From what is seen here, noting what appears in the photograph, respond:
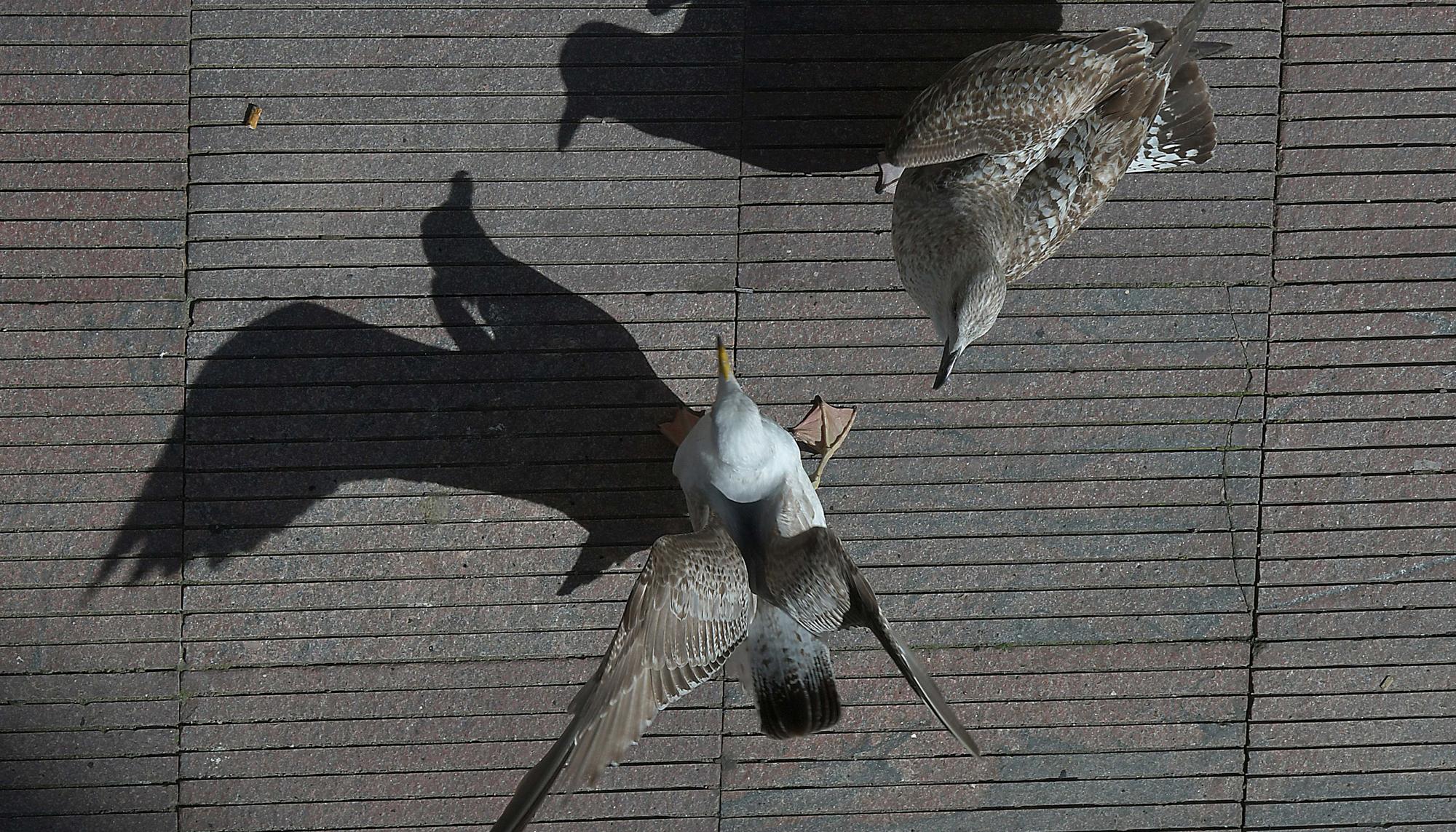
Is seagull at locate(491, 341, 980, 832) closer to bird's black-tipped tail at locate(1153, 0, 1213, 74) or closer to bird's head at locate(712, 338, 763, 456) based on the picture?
bird's head at locate(712, 338, 763, 456)

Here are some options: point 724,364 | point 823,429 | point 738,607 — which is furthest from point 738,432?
point 823,429

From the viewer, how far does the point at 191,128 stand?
3049mm

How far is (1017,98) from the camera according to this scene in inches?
102

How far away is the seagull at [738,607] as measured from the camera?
2.34 meters

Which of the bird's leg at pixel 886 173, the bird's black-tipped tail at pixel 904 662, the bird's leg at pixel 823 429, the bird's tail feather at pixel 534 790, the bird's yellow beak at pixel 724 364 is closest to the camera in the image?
the bird's tail feather at pixel 534 790

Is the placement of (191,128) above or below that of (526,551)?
above

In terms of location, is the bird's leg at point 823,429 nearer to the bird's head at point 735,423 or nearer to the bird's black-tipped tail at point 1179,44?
the bird's head at point 735,423

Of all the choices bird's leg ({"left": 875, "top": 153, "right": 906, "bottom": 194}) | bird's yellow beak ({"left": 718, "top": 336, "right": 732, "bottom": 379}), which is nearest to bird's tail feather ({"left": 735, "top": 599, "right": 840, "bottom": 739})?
bird's yellow beak ({"left": 718, "top": 336, "right": 732, "bottom": 379})

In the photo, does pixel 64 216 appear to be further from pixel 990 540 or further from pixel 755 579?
pixel 990 540

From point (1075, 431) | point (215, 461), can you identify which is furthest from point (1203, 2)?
point (215, 461)

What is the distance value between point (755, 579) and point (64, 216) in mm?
2416

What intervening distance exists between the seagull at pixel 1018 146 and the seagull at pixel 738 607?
1.80ft

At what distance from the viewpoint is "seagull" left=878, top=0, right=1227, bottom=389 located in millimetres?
→ 2588

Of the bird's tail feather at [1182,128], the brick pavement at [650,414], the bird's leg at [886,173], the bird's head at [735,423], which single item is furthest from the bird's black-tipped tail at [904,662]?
the bird's tail feather at [1182,128]
